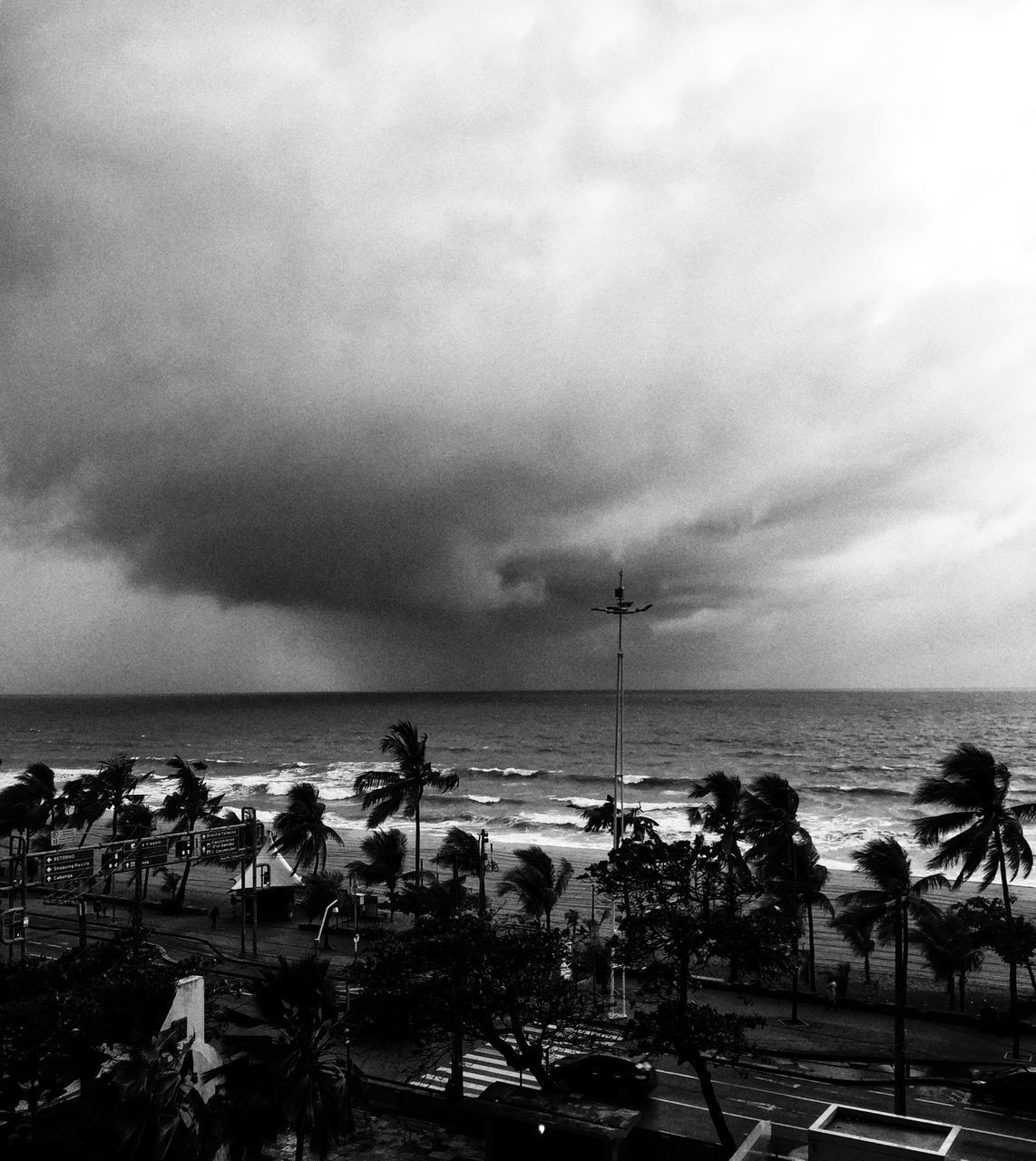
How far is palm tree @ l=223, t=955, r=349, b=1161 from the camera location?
41.1 feet

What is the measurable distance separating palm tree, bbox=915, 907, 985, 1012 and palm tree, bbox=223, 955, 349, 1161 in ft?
84.6

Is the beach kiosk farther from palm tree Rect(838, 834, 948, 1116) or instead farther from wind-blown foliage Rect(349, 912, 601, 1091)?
palm tree Rect(838, 834, 948, 1116)

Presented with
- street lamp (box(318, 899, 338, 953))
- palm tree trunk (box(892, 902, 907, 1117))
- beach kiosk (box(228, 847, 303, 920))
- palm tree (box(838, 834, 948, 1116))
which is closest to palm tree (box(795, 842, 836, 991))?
palm tree (box(838, 834, 948, 1116))

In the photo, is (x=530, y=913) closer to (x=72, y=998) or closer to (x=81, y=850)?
(x=81, y=850)

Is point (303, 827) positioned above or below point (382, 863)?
above

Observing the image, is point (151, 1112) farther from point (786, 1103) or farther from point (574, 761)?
point (574, 761)

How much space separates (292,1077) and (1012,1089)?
20017 mm

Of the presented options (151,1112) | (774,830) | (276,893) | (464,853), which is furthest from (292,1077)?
(276,893)

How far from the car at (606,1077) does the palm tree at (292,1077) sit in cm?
1117

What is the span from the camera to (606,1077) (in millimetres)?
23016

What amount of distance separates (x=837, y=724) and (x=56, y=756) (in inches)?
5871

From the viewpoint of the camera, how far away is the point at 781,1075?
81.6 ft

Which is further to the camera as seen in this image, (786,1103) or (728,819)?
(728,819)

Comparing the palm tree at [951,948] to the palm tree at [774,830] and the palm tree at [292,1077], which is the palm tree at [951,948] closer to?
the palm tree at [774,830]
